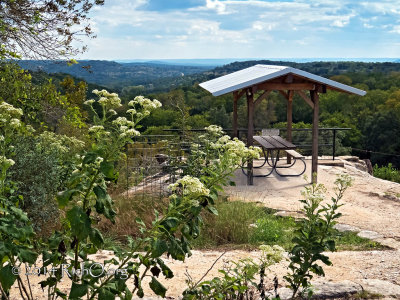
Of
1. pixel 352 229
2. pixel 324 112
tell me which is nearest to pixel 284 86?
pixel 352 229

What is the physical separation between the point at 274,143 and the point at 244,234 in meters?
5.31

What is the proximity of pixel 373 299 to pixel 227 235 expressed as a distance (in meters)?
2.19

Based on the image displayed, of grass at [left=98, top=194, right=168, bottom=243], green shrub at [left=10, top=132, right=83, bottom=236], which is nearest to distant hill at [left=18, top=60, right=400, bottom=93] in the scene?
grass at [left=98, top=194, right=168, bottom=243]

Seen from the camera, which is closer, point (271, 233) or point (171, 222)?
point (171, 222)

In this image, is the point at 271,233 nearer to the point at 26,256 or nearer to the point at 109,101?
the point at 109,101

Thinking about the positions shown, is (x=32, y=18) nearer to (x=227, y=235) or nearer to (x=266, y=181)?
(x=227, y=235)

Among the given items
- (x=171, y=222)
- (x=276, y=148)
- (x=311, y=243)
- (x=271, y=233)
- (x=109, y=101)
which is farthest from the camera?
(x=276, y=148)

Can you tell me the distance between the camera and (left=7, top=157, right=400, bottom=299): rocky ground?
4145 mm

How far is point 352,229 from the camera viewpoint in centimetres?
660

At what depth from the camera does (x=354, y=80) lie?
208ft

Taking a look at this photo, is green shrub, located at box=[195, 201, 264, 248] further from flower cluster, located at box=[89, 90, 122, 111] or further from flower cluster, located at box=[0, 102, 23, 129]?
flower cluster, located at box=[0, 102, 23, 129]

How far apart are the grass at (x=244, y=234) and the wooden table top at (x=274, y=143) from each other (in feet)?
13.1

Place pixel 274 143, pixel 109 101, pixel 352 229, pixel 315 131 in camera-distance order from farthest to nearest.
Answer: pixel 274 143 → pixel 315 131 → pixel 352 229 → pixel 109 101

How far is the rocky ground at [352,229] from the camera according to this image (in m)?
4.14
